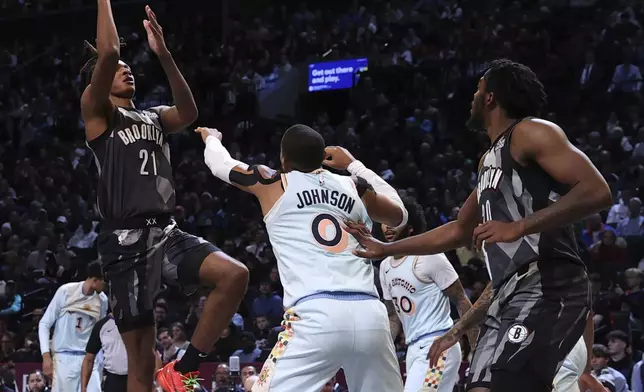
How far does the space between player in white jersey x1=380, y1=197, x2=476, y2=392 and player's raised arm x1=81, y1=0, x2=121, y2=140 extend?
2.45 meters

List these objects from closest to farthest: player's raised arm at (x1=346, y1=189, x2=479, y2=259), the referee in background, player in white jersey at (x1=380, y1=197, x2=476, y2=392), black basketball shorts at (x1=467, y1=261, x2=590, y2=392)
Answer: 1. black basketball shorts at (x1=467, y1=261, x2=590, y2=392)
2. player's raised arm at (x1=346, y1=189, x2=479, y2=259)
3. player in white jersey at (x1=380, y1=197, x2=476, y2=392)
4. the referee in background

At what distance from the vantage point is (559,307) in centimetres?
423

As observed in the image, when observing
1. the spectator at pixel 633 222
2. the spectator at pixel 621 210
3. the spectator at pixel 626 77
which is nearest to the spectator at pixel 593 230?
the spectator at pixel 633 222

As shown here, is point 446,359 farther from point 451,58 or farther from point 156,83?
point 156,83

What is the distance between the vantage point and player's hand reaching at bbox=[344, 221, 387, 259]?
5020 millimetres

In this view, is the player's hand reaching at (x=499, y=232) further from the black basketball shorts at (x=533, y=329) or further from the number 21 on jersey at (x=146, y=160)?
the number 21 on jersey at (x=146, y=160)

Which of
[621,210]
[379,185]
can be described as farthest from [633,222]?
[379,185]

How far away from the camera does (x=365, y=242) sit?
16.6ft

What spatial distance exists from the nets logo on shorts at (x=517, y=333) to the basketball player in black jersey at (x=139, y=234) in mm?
1941

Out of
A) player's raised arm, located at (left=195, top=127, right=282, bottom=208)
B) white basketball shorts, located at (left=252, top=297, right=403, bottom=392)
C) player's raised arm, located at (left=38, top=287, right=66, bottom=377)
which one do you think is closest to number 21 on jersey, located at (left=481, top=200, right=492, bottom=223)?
white basketball shorts, located at (left=252, top=297, right=403, bottom=392)

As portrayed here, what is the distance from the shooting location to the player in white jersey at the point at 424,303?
7418mm

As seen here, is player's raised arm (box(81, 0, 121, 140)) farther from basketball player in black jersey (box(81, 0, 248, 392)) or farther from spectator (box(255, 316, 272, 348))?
spectator (box(255, 316, 272, 348))

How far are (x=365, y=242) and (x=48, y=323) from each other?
7.81 metres

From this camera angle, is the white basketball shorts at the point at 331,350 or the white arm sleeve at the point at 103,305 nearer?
the white basketball shorts at the point at 331,350
